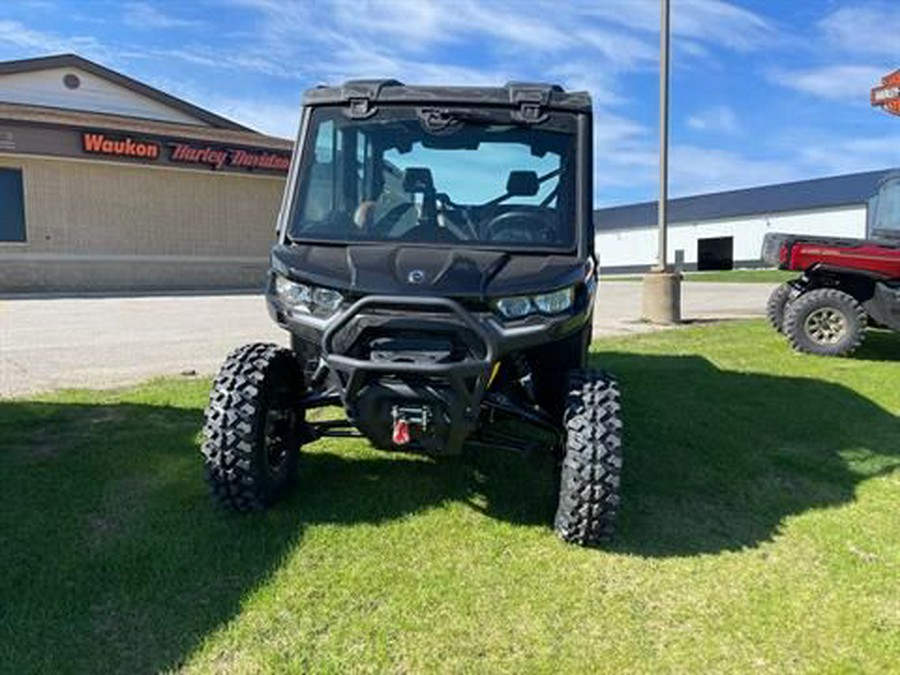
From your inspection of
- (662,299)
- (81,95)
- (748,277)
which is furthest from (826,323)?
(748,277)

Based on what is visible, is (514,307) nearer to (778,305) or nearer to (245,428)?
(245,428)

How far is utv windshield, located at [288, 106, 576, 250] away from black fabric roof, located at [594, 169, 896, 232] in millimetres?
43921

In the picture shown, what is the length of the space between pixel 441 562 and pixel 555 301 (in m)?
1.32

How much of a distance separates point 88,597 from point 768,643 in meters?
2.72

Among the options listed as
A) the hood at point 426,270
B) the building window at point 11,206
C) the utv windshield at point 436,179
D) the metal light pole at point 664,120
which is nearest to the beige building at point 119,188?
the building window at point 11,206

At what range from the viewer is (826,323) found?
9.48m

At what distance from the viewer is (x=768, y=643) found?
3041mm

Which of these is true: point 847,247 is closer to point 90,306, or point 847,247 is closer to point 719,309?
point 719,309

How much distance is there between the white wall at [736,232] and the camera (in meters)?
48.9

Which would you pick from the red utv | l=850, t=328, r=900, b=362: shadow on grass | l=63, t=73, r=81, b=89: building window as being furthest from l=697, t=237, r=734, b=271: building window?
the red utv

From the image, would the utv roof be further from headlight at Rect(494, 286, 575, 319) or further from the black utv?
headlight at Rect(494, 286, 575, 319)

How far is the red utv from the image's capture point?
9.15m

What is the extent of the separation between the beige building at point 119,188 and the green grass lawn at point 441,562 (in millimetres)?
17887

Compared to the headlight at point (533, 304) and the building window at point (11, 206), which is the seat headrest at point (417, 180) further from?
the building window at point (11, 206)
